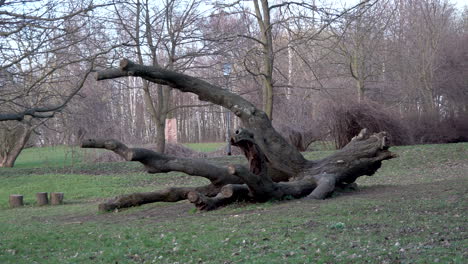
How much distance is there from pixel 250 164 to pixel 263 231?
124 inches

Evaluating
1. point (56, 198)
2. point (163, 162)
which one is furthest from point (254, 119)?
point (56, 198)

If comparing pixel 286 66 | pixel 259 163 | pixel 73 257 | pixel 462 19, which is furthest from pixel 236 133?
pixel 462 19

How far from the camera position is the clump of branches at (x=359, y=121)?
27750mm

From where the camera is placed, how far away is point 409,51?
3450 centimetres

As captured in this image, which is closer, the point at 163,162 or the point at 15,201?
the point at 163,162

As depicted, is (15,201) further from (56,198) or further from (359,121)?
(359,121)

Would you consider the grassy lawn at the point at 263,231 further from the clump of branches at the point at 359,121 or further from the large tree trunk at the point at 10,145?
the large tree trunk at the point at 10,145

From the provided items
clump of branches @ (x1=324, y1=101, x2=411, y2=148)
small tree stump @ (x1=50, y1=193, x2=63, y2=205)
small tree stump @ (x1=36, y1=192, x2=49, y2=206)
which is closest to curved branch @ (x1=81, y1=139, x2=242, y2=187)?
small tree stump @ (x1=50, y1=193, x2=63, y2=205)

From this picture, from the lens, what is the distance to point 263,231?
827 centimetres

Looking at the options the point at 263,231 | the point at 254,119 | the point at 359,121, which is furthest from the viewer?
the point at 359,121

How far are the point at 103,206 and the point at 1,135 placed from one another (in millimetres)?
20323

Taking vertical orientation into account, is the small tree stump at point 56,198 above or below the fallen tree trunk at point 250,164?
below

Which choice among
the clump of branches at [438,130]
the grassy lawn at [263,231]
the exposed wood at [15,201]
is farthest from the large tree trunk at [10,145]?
the clump of branches at [438,130]

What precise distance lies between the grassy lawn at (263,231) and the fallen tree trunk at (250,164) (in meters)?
0.33
